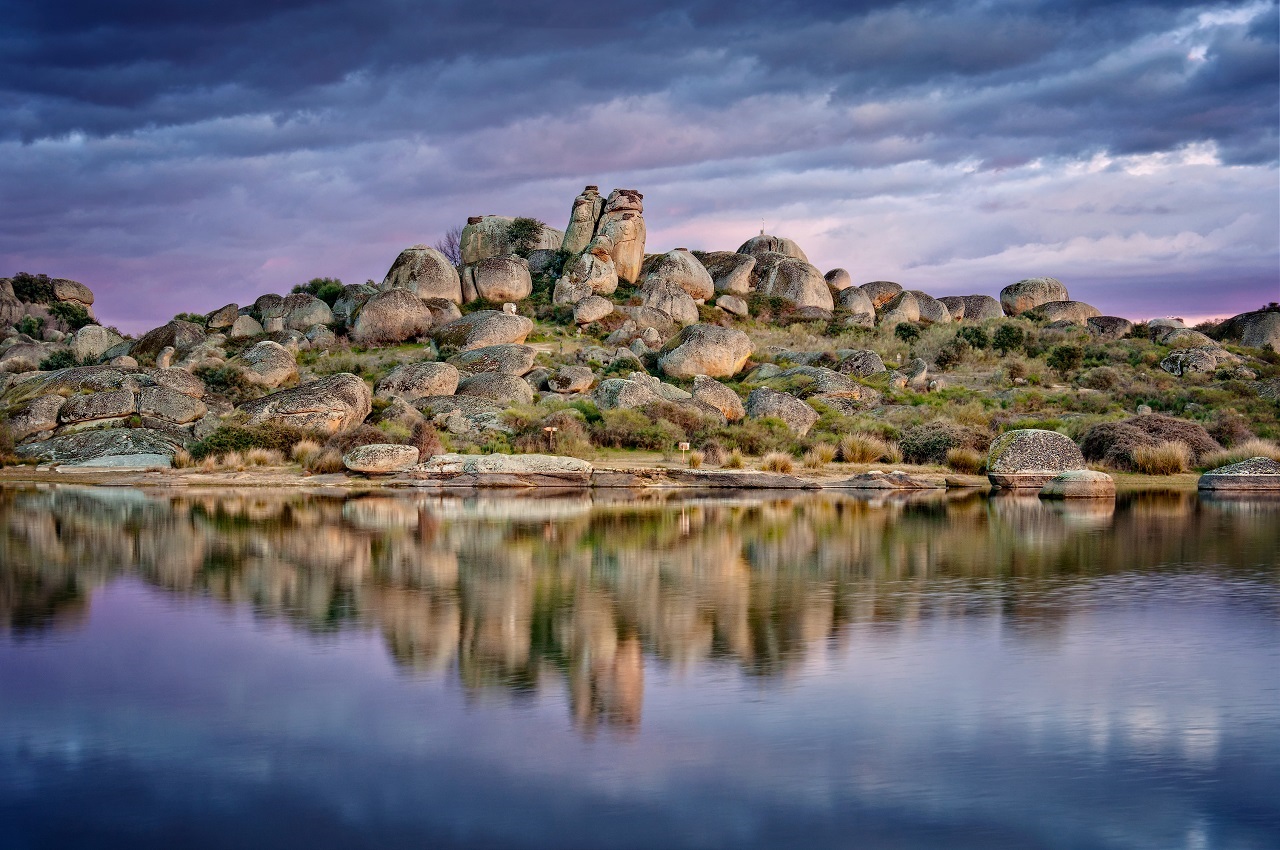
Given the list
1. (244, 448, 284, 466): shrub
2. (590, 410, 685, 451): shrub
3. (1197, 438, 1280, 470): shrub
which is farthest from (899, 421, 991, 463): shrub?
(244, 448, 284, 466): shrub

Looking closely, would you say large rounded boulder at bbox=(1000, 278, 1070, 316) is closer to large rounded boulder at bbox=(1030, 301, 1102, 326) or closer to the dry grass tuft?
large rounded boulder at bbox=(1030, 301, 1102, 326)

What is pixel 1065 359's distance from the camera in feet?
156

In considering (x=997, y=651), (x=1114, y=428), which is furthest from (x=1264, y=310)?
(x=997, y=651)

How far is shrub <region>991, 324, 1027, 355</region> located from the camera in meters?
51.6

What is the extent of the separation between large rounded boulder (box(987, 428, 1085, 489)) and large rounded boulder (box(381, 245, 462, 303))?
31.2m

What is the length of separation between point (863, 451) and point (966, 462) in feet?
9.01

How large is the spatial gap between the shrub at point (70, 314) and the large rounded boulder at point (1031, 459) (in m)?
55.1

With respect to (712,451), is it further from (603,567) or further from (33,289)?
(33,289)

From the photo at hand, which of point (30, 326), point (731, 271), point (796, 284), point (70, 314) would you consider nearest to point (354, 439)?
point (731, 271)

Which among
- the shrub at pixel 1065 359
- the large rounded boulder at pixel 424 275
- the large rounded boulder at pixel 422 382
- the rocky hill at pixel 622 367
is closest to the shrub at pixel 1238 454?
the rocky hill at pixel 622 367

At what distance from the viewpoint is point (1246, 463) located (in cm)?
2852

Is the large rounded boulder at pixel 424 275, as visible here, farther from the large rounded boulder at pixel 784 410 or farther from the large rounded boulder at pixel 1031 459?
the large rounded boulder at pixel 1031 459

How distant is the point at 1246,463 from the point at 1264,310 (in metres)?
33.9

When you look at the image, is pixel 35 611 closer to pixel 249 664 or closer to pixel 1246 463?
pixel 249 664
